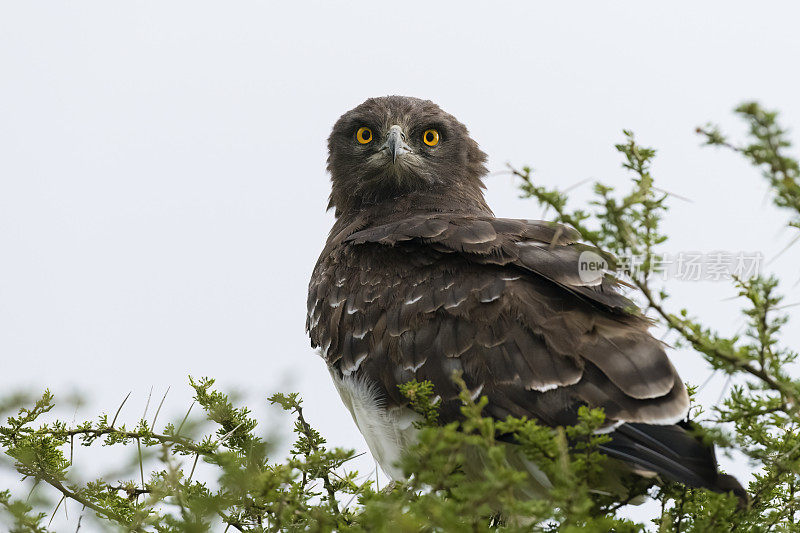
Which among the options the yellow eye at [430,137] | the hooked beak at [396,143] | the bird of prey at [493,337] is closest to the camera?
the bird of prey at [493,337]

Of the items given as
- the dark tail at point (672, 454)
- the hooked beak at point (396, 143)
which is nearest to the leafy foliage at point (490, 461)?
the dark tail at point (672, 454)

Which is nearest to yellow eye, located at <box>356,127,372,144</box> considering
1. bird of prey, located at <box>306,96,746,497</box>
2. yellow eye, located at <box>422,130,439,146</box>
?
yellow eye, located at <box>422,130,439,146</box>

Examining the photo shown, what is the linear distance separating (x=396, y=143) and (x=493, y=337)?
3.16 meters

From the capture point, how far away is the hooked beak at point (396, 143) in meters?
8.05

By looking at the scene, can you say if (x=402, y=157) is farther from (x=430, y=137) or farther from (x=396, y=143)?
(x=430, y=137)

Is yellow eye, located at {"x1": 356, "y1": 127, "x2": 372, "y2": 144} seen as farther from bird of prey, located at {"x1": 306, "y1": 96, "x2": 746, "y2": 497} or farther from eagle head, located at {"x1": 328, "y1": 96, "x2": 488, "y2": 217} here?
bird of prey, located at {"x1": 306, "y1": 96, "x2": 746, "y2": 497}

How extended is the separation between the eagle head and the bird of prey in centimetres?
88

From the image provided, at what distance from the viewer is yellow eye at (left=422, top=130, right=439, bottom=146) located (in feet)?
28.1

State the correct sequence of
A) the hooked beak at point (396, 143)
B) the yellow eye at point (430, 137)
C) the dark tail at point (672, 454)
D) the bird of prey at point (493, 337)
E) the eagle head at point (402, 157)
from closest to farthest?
1. the dark tail at point (672, 454)
2. the bird of prey at point (493, 337)
3. the hooked beak at point (396, 143)
4. the eagle head at point (402, 157)
5. the yellow eye at point (430, 137)

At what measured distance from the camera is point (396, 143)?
8.06 m

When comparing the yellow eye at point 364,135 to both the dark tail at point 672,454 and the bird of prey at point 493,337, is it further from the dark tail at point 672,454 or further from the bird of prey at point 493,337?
the dark tail at point 672,454

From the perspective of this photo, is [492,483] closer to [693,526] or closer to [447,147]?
[693,526]

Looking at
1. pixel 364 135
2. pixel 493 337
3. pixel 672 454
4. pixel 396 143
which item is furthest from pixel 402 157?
pixel 672 454

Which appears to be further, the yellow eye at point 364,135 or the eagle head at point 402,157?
the yellow eye at point 364,135
